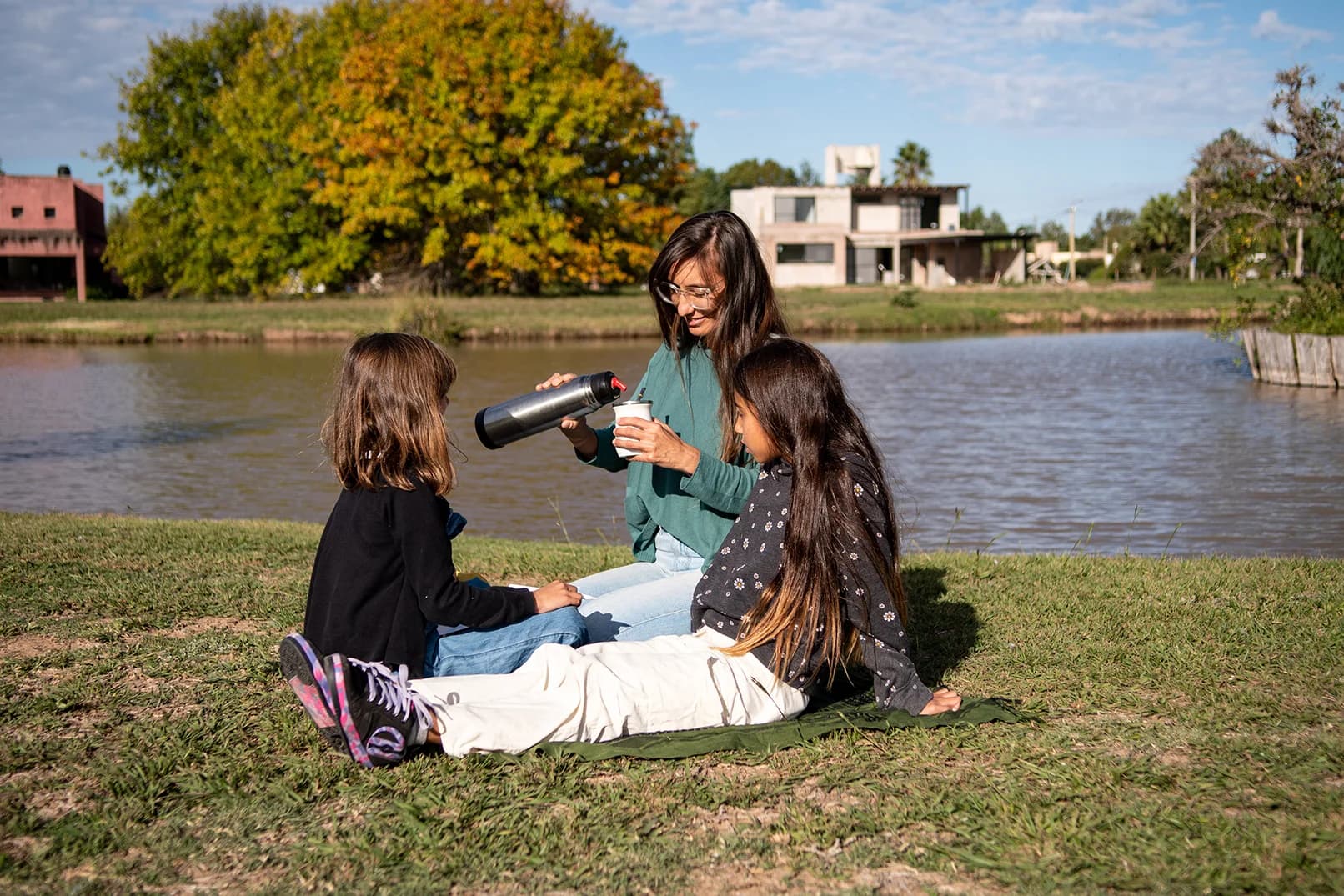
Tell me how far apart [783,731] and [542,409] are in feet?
4.57

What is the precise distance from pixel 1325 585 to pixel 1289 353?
1456 centimetres

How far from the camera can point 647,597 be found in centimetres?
450

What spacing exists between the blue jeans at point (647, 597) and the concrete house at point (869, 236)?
53002mm

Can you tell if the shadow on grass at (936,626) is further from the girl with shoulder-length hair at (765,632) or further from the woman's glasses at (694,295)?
the woman's glasses at (694,295)

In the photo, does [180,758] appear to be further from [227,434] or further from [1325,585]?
[227,434]

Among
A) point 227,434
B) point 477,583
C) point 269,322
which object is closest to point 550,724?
point 477,583

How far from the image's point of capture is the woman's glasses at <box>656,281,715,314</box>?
456 centimetres

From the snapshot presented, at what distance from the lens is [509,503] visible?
1087 centimetres

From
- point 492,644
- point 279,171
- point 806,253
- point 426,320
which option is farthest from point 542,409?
point 806,253

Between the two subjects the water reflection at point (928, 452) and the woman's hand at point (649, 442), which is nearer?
the woman's hand at point (649, 442)

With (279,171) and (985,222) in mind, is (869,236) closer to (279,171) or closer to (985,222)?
(279,171)

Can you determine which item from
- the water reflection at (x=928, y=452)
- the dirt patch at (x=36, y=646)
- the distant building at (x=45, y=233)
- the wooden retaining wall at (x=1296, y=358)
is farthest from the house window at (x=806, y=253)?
the dirt patch at (x=36, y=646)

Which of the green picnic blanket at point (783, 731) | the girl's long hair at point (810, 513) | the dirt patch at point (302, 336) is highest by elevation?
the dirt patch at point (302, 336)

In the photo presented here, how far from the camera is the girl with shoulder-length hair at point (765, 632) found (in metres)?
3.72
